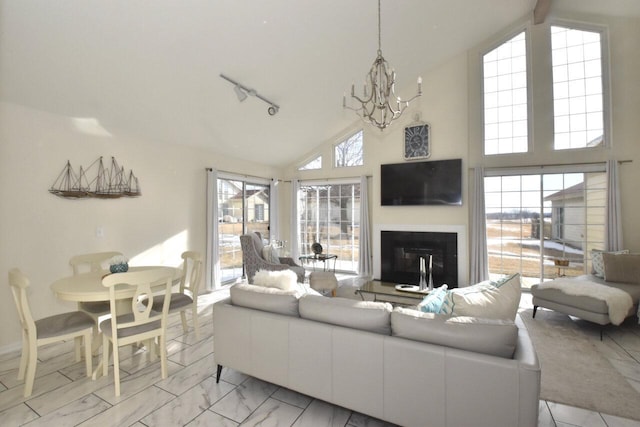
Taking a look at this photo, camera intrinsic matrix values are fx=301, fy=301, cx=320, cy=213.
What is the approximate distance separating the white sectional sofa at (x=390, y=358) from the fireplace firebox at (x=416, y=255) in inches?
131

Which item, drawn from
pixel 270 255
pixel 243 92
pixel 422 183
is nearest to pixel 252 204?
pixel 270 255

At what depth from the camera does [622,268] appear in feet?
12.9

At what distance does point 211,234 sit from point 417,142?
13.1ft

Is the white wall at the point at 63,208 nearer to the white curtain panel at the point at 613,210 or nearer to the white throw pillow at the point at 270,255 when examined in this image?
the white throw pillow at the point at 270,255

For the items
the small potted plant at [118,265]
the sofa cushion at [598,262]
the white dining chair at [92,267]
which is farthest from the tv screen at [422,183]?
the white dining chair at [92,267]

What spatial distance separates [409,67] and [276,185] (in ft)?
11.6

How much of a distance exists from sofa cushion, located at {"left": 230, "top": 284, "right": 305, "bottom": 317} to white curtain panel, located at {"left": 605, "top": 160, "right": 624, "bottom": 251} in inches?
198

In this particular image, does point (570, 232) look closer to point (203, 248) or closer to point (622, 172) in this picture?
point (622, 172)

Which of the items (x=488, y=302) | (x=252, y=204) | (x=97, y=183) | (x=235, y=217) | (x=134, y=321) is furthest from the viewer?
(x=252, y=204)

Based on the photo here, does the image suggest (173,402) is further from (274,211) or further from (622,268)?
(622,268)

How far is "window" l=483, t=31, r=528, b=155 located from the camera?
514 cm

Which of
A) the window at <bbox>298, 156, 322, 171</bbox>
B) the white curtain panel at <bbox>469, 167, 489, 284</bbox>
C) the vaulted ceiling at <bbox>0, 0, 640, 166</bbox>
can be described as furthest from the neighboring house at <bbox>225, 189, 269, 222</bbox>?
the white curtain panel at <bbox>469, 167, 489, 284</bbox>

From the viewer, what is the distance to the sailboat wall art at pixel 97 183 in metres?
3.32

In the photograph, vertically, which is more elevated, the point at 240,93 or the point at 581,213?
the point at 240,93
